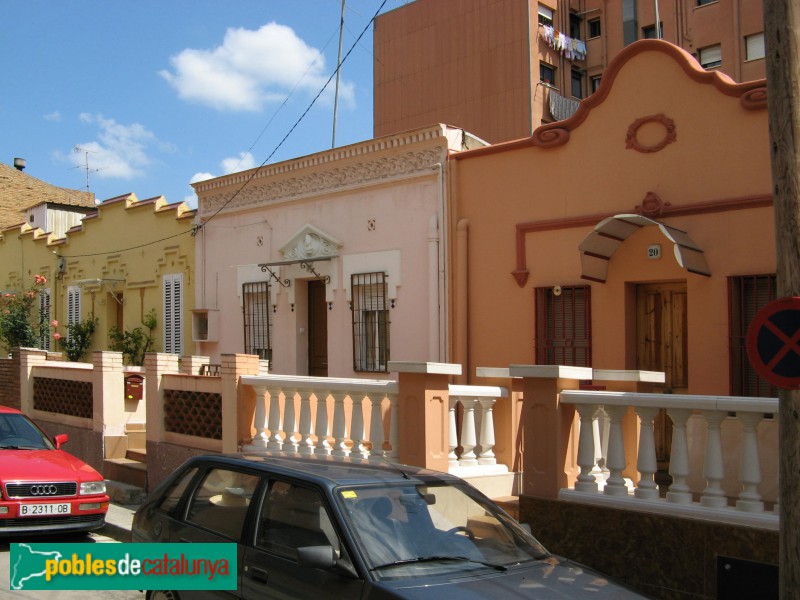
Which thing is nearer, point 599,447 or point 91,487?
point 599,447

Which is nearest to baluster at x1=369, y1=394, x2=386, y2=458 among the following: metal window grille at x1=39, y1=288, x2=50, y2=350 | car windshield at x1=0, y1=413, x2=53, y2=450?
car windshield at x1=0, y1=413, x2=53, y2=450

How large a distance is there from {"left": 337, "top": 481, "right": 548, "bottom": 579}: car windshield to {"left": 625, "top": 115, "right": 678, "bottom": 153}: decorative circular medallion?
6537 millimetres

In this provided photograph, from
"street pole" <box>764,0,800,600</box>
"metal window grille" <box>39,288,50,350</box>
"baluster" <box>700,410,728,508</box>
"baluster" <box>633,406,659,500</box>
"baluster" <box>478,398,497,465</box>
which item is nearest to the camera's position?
"street pole" <box>764,0,800,600</box>

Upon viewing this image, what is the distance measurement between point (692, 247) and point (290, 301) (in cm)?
744

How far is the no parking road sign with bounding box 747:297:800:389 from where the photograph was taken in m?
4.49

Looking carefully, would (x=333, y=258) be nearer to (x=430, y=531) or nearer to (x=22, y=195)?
(x=430, y=531)

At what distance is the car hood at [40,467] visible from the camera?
9156mm

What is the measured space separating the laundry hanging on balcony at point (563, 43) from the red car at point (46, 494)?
26.2 m

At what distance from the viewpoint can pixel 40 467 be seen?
31.1ft

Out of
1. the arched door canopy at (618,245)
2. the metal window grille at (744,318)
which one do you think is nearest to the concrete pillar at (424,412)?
the arched door canopy at (618,245)

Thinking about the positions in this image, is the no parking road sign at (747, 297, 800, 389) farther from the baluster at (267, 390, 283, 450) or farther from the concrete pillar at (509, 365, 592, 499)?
the baluster at (267, 390, 283, 450)

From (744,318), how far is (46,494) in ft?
26.0

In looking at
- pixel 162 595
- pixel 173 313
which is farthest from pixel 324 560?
pixel 173 313

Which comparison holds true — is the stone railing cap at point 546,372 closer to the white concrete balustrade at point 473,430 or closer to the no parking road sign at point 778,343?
the white concrete balustrade at point 473,430
